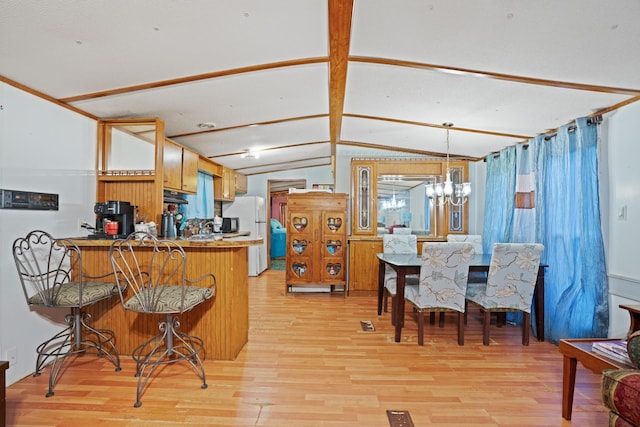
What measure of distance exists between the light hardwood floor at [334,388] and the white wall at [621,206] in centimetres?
69

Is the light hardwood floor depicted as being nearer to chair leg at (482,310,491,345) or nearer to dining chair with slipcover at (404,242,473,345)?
chair leg at (482,310,491,345)

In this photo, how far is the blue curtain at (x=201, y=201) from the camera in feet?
14.7

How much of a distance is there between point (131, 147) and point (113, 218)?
740 millimetres

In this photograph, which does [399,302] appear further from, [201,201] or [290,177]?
[290,177]

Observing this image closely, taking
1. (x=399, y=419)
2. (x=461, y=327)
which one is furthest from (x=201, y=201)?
(x=399, y=419)

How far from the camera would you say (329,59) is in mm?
2336

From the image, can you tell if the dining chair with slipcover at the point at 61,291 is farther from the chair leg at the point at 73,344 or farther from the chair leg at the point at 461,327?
the chair leg at the point at 461,327

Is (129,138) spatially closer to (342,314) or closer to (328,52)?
(328,52)

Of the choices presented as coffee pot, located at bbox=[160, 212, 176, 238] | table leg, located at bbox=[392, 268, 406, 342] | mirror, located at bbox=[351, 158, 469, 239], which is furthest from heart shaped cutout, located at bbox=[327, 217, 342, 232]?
coffee pot, located at bbox=[160, 212, 176, 238]

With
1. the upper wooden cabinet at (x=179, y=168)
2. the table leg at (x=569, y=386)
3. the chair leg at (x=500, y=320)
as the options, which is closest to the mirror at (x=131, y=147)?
the upper wooden cabinet at (x=179, y=168)

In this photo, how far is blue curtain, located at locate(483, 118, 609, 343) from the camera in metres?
2.70

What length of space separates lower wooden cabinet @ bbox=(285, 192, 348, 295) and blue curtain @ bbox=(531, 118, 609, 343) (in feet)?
Result: 8.31


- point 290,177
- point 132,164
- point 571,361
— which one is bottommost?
point 571,361

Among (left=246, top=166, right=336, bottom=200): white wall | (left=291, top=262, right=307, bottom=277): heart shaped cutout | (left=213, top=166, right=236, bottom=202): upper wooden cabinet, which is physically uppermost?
(left=246, top=166, right=336, bottom=200): white wall
